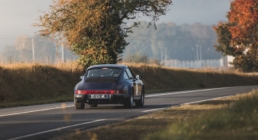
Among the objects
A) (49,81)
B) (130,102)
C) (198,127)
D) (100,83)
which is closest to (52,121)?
(100,83)

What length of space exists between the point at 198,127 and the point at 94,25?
36.0 meters

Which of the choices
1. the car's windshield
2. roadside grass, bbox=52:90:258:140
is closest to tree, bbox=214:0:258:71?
the car's windshield

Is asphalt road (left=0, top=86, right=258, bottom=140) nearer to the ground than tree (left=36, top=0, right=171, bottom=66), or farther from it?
nearer to the ground

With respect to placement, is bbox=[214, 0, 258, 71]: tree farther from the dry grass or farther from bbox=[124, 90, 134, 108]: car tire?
Result: bbox=[124, 90, 134, 108]: car tire

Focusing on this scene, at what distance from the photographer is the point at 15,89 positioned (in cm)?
3466

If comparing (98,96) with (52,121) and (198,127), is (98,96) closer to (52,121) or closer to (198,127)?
(52,121)

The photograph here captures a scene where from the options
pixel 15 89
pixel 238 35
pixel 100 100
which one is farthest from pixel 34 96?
pixel 238 35

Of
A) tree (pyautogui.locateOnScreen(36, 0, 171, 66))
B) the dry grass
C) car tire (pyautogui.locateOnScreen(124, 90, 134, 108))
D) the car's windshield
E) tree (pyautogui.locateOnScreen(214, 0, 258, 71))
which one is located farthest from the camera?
tree (pyautogui.locateOnScreen(214, 0, 258, 71))

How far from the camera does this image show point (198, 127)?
9828mm

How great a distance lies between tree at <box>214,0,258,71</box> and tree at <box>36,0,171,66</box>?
2346cm

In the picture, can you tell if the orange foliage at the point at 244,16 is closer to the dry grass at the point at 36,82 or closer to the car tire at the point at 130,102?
the dry grass at the point at 36,82

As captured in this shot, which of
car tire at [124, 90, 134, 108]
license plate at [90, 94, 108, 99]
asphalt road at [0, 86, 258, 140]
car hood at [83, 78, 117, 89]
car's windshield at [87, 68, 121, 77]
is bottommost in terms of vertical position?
asphalt road at [0, 86, 258, 140]

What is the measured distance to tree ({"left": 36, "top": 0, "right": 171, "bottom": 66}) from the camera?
45281 millimetres

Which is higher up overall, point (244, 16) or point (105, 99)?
point (244, 16)
